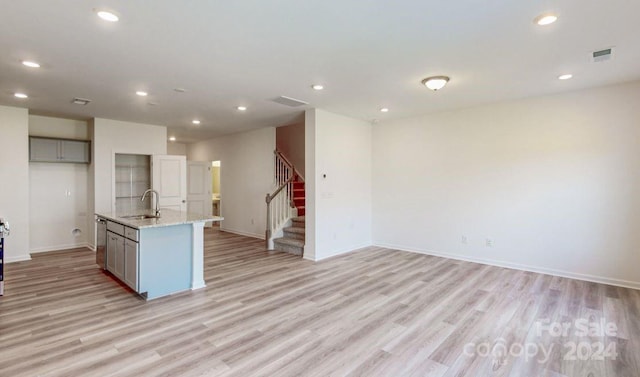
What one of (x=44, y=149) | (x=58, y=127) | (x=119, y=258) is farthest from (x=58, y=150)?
(x=119, y=258)

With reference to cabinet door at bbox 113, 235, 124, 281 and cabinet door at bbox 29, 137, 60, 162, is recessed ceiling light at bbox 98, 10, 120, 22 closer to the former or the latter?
cabinet door at bbox 113, 235, 124, 281

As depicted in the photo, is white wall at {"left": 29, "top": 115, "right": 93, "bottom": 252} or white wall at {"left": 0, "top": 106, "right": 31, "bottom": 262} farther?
white wall at {"left": 29, "top": 115, "right": 93, "bottom": 252}

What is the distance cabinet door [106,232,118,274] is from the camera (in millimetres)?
4305

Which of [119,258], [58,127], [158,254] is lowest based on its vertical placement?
[119,258]

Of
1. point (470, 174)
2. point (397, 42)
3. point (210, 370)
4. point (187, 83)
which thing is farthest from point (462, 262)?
point (187, 83)

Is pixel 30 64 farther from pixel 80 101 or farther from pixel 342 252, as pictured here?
pixel 342 252

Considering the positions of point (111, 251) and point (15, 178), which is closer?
point (111, 251)

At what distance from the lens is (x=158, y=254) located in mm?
3762

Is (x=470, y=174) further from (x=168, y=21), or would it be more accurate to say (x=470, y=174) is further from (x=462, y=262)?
(x=168, y=21)

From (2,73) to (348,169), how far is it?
515cm

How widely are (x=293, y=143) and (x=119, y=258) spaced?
5.71 m

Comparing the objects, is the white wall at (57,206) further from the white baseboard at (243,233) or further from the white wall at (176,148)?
the white wall at (176,148)

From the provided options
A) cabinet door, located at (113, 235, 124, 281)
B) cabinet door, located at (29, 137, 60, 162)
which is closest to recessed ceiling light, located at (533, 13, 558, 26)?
cabinet door, located at (113, 235, 124, 281)

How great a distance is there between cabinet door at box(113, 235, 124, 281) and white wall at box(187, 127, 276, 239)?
11.9 ft
